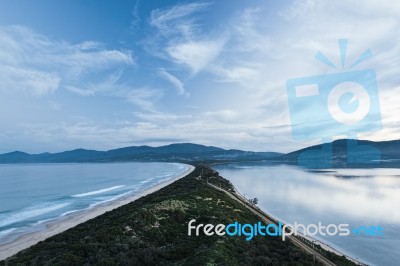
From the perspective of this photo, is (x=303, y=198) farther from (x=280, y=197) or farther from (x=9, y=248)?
(x=9, y=248)

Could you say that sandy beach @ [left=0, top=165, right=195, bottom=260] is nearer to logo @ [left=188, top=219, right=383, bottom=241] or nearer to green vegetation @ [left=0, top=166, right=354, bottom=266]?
green vegetation @ [left=0, top=166, right=354, bottom=266]

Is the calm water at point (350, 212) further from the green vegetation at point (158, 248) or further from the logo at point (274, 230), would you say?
the green vegetation at point (158, 248)

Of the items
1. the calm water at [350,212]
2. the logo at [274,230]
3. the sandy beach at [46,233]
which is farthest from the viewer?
the calm water at [350,212]

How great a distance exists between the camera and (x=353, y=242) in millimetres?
31359

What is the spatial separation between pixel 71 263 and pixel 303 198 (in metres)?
51.2

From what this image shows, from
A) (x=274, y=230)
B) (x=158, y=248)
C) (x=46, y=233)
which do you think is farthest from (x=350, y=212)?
(x=46, y=233)

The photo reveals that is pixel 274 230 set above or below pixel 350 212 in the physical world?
above

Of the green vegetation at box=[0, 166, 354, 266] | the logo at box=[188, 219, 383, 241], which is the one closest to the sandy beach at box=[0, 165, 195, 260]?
the green vegetation at box=[0, 166, 354, 266]

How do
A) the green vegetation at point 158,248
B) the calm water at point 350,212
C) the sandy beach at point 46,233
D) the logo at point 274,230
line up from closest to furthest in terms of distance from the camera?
1. the green vegetation at point 158,248
2. the logo at point 274,230
3. the sandy beach at point 46,233
4. the calm water at point 350,212

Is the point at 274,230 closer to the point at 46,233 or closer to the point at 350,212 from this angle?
the point at 46,233

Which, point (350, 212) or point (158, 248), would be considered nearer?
point (158, 248)

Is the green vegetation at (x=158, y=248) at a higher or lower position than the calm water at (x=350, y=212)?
higher

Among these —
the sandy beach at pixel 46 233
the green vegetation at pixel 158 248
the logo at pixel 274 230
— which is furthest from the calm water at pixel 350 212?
the sandy beach at pixel 46 233

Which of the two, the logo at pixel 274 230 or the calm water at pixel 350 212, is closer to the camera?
the logo at pixel 274 230
